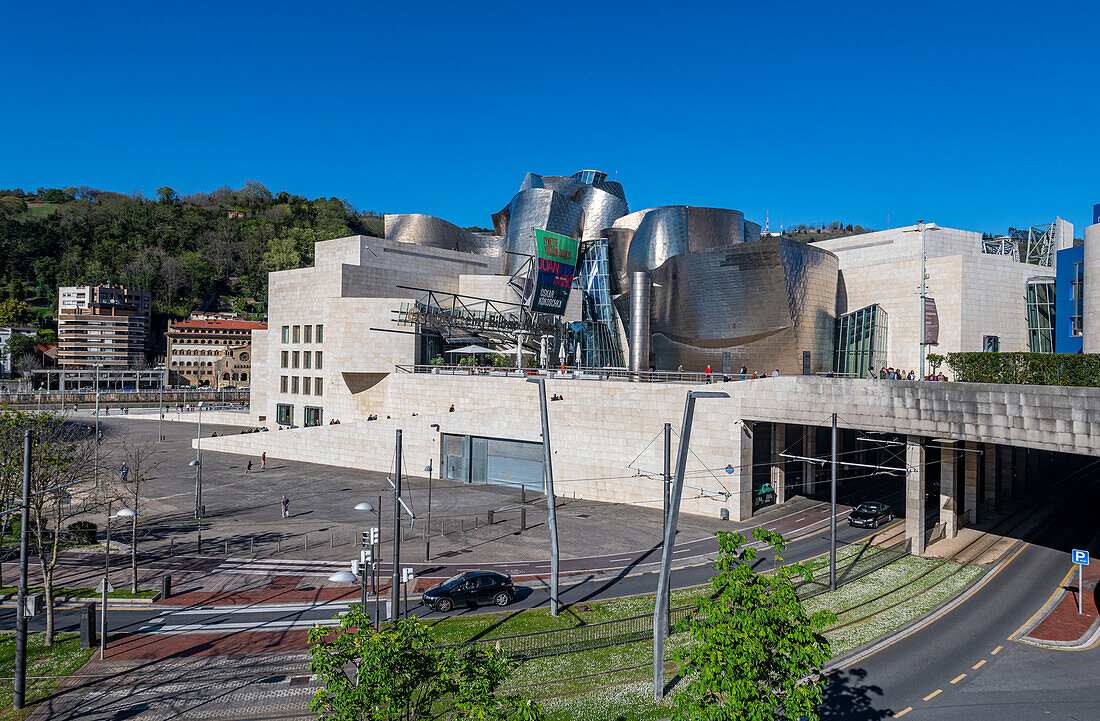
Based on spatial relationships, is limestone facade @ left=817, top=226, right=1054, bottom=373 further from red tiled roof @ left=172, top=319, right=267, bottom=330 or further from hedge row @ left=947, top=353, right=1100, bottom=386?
red tiled roof @ left=172, top=319, right=267, bottom=330

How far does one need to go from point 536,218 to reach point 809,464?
52371mm

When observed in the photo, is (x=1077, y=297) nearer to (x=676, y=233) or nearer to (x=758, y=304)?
(x=758, y=304)

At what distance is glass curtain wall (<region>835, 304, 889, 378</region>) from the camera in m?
52.8

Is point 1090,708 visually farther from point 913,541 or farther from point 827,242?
point 827,242

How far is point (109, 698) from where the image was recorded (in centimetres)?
1695

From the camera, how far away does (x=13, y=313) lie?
138 m

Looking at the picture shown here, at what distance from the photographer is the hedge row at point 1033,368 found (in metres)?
26.8

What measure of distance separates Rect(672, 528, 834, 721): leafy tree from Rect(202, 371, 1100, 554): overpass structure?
620 inches

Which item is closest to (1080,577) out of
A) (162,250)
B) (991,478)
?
(991,478)

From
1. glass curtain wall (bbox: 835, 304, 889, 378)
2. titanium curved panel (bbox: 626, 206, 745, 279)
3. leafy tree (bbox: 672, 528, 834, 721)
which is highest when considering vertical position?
titanium curved panel (bbox: 626, 206, 745, 279)

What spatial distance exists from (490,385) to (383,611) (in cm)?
2944

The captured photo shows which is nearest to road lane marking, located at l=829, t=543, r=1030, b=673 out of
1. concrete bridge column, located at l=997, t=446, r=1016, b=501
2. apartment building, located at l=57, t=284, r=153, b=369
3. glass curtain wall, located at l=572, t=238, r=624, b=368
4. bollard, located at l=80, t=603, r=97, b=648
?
concrete bridge column, located at l=997, t=446, r=1016, b=501

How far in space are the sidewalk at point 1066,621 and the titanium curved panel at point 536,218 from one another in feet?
219

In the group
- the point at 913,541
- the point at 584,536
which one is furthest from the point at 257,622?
the point at 913,541
